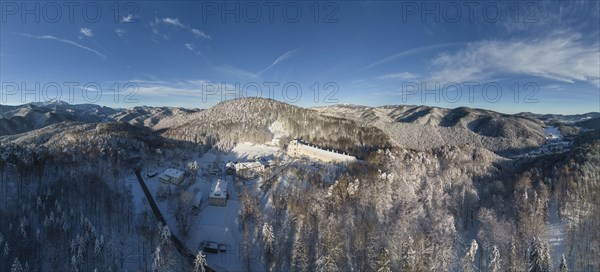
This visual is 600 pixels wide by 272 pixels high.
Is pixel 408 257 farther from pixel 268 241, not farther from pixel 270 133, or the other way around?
pixel 270 133

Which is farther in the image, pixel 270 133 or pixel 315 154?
pixel 270 133

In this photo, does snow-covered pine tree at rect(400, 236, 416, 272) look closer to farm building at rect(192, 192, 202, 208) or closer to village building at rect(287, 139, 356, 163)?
farm building at rect(192, 192, 202, 208)

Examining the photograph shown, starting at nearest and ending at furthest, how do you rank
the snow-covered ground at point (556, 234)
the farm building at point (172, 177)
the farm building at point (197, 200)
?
1. the snow-covered ground at point (556, 234)
2. the farm building at point (197, 200)
3. the farm building at point (172, 177)

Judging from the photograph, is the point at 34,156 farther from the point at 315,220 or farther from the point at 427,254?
Result: the point at 427,254

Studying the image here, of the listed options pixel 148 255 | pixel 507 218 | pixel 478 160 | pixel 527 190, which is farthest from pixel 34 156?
pixel 478 160

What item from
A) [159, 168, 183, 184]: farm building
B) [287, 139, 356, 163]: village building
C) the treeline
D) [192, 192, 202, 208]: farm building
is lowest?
[192, 192, 202, 208]: farm building

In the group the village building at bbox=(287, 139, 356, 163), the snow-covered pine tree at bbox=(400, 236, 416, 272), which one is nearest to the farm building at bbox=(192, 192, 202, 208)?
the snow-covered pine tree at bbox=(400, 236, 416, 272)

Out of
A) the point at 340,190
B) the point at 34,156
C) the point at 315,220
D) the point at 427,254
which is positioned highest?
the point at 34,156

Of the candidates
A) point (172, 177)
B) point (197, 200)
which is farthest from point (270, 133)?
point (197, 200)

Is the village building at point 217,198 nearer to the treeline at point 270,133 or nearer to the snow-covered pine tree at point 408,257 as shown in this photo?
the snow-covered pine tree at point 408,257

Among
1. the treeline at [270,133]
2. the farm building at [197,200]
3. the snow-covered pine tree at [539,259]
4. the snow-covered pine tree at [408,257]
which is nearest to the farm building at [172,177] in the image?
the farm building at [197,200]

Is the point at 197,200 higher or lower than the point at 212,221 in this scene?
higher
